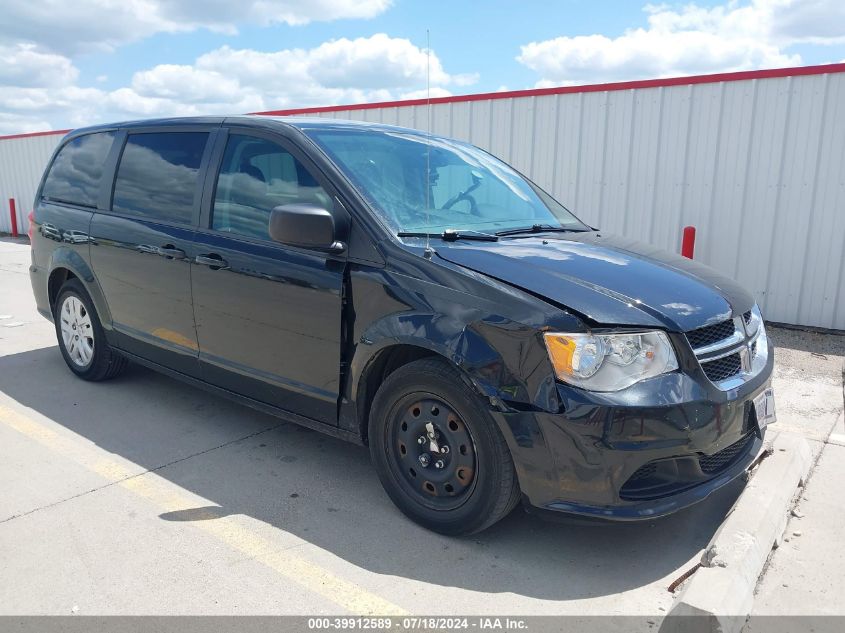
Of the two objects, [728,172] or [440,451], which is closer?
[440,451]

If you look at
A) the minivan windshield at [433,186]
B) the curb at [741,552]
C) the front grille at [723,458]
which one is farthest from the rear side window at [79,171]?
the curb at [741,552]

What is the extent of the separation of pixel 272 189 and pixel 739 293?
8.04ft

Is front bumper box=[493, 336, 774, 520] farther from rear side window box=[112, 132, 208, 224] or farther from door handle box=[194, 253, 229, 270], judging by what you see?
rear side window box=[112, 132, 208, 224]

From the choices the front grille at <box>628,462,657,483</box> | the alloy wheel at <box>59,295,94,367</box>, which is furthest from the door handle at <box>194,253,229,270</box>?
the front grille at <box>628,462,657,483</box>

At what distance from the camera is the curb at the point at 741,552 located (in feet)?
7.75

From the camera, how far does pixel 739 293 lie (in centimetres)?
339

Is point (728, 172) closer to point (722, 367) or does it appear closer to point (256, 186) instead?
point (722, 367)

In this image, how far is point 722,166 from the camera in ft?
24.7

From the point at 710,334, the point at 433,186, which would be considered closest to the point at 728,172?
the point at 433,186

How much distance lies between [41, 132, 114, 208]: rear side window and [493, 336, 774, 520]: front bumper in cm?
375

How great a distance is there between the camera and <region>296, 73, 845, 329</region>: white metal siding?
23.2 ft

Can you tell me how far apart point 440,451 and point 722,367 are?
1256 mm

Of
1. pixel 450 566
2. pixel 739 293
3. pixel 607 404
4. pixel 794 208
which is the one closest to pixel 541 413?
pixel 607 404

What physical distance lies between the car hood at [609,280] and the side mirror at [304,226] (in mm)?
521
